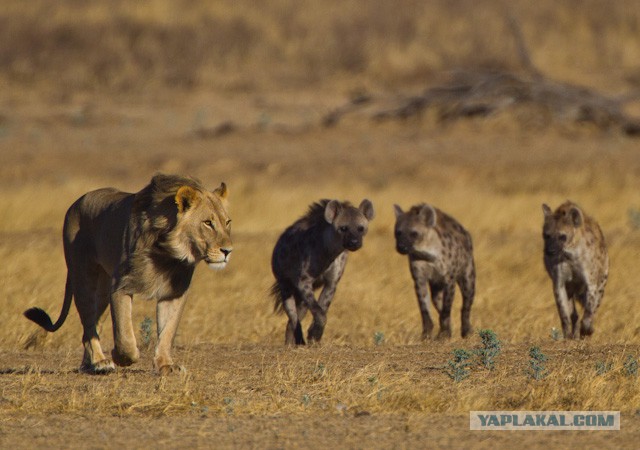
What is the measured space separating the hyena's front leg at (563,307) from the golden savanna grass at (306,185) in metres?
0.33

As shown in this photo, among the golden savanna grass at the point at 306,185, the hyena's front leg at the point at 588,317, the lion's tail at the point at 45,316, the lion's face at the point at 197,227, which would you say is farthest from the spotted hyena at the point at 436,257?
the lion's face at the point at 197,227

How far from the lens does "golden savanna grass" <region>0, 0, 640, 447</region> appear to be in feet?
26.3

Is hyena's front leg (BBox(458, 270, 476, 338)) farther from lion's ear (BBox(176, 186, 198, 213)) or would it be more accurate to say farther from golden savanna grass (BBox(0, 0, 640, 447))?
lion's ear (BBox(176, 186, 198, 213))

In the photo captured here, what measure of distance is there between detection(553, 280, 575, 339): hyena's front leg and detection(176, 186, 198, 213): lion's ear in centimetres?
394

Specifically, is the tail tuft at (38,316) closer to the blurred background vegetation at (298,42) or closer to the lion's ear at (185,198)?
the lion's ear at (185,198)

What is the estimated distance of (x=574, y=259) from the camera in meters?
11.6

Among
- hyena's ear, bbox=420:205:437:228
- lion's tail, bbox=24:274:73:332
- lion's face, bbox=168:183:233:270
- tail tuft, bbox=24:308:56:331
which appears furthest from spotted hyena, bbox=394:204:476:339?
lion's face, bbox=168:183:233:270

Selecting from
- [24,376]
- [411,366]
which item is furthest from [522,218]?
[24,376]

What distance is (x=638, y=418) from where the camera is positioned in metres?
7.70

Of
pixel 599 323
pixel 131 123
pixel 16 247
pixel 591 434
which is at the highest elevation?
pixel 131 123

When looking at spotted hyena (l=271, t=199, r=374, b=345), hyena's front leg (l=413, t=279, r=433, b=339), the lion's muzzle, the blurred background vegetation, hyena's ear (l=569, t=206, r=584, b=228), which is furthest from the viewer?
the blurred background vegetation

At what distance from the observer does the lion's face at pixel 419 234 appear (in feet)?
38.3

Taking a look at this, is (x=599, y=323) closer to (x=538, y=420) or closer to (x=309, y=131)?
(x=538, y=420)

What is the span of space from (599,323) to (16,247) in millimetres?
6378
